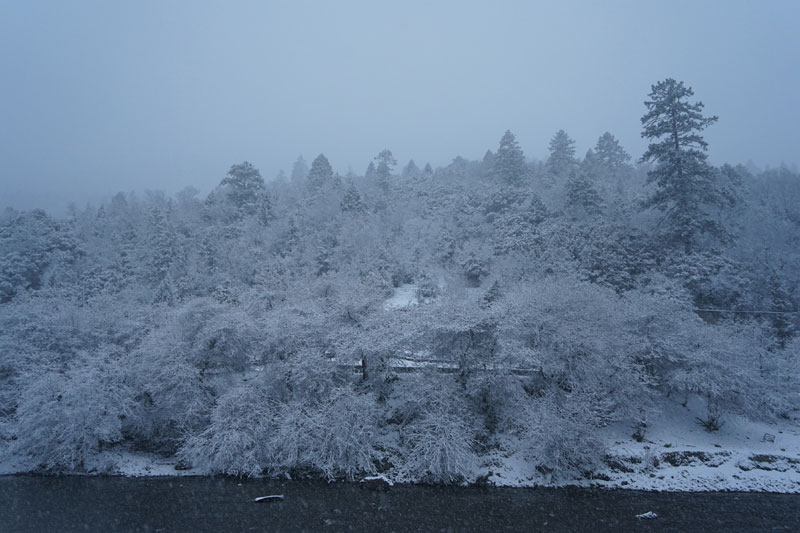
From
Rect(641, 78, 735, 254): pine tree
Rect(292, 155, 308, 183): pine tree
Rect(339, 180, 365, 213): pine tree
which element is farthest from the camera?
Rect(292, 155, 308, 183): pine tree

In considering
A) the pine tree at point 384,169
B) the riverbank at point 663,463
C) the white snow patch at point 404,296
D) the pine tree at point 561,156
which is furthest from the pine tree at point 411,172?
the riverbank at point 663,463

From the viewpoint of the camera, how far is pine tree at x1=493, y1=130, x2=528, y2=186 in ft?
173

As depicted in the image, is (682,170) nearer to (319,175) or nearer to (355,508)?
(355,508)

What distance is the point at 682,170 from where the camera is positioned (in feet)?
106

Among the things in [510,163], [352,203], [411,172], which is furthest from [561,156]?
[352,203]

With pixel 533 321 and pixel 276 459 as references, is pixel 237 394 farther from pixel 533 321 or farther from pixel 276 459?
pixel 533 321

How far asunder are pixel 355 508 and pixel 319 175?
4819cm

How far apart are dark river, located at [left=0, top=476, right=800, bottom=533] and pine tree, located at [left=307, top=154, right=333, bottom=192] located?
4199 cm

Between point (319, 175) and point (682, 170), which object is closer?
point (682, 170)

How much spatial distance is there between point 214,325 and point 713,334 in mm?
25175

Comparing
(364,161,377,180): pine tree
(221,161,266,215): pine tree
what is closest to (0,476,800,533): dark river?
(221,161,266,215): pine tree

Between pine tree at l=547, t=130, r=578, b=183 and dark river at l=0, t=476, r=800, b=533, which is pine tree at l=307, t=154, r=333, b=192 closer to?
pine tree at l=547, t=130, r=578, b=183

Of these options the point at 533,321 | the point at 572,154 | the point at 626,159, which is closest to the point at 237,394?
the point at 533,321

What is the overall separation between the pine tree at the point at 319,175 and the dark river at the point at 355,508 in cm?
4199
